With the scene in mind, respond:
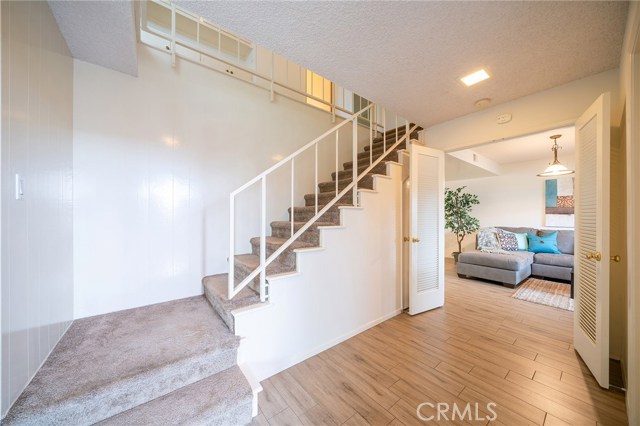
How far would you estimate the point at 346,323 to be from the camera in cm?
234

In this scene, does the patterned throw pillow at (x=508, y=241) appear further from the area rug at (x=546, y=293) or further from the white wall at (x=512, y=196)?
the white wall at (x=512, y=196)

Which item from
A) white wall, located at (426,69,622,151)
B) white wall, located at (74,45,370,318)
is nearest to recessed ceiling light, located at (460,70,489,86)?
white wall, located at (426,69,622,151)

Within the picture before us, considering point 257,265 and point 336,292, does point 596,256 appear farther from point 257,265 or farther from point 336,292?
point 257,265

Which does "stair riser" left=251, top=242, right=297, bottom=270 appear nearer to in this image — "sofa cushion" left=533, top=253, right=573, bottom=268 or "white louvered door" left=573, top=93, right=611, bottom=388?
"white louvered door" left=573, top=93, right=611, bottom=388

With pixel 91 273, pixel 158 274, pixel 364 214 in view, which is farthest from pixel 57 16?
pixel 364 214

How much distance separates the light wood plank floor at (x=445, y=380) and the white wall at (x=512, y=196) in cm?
376

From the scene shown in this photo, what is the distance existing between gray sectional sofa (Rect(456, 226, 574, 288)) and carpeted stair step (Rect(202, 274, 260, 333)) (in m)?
4.24

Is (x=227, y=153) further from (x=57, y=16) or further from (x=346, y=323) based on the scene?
(x=346, y=323)

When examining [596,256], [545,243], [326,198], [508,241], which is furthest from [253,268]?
[545,243]

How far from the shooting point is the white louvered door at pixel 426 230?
278 centimetres

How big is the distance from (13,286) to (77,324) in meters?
1.00

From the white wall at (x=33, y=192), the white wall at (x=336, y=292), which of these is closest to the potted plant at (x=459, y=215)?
the white wall at (x=336, y=292)

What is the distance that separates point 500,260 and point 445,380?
3196 millimetres

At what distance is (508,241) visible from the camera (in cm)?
497
